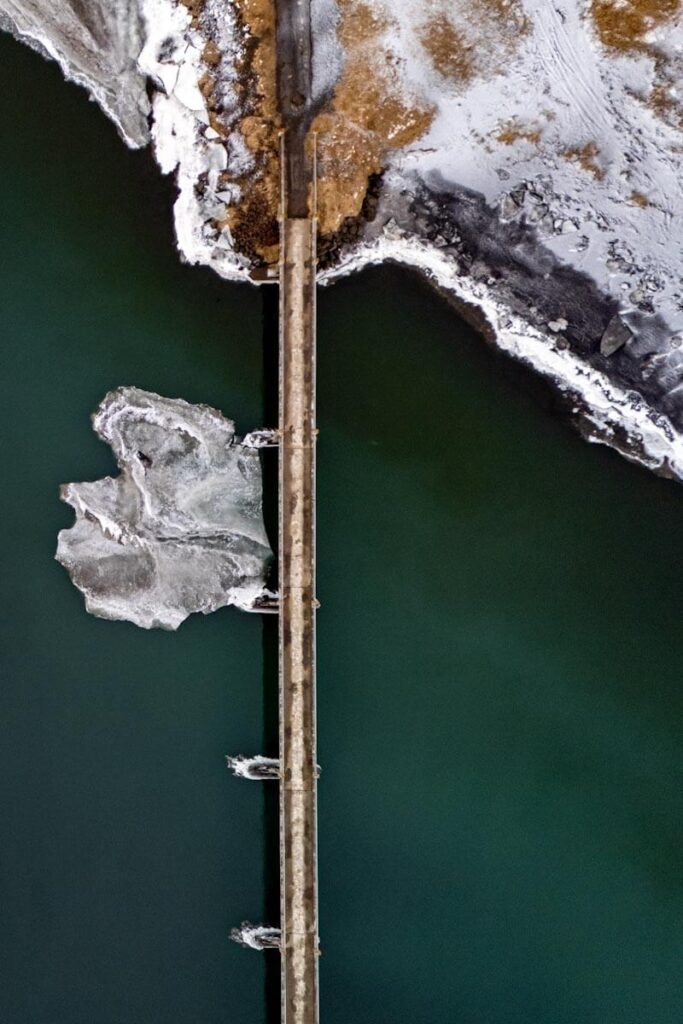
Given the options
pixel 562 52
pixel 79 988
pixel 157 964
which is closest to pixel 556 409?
pixel 562 52

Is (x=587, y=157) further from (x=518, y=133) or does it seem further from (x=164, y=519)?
(x=164, y=519)

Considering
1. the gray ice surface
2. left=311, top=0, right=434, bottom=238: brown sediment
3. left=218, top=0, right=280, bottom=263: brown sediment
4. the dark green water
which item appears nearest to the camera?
left=311, top=0, right=434, bottom=238: brown sediment

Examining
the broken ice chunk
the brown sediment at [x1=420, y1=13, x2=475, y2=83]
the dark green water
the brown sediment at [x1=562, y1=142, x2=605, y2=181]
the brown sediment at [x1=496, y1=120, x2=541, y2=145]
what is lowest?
the dark green water

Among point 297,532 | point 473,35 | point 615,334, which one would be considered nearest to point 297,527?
point 297,532

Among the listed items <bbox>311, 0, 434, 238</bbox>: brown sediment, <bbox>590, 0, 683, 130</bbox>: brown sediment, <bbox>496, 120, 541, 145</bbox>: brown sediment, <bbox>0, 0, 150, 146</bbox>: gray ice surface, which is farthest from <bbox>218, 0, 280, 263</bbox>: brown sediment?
<bbox>590, 0, 683, 130</bbox>: brown sediment

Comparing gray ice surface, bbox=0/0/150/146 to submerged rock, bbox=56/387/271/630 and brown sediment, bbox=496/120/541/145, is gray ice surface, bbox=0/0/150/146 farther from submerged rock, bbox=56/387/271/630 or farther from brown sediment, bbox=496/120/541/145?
brown sediment, bbox=496/120/541/145

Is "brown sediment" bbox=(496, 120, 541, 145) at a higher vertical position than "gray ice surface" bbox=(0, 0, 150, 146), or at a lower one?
lower

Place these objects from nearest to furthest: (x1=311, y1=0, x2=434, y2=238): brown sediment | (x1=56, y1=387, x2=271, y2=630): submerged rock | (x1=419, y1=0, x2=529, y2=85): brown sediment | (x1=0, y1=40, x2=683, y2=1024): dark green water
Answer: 1. (x1=419, y1=0, x2=529, y2=85): brown sediment
2. (x1=311, y1=0, x2=434, y2=238): brown sediment
3. (x1=56, y1=387, x2=271, y2=630): submerged rock
4. (x1=0, y1=40, x2=683, y2=1024): dark green water

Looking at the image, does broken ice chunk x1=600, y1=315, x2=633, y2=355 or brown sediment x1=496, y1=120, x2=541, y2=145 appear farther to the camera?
broken ice chunk x1=600, y1=315, x2=633, y2=355
